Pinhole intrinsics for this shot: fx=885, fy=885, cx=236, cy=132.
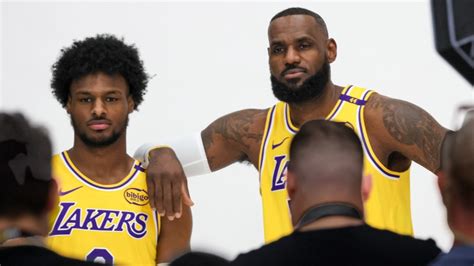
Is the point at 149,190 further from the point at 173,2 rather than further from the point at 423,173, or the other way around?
the point at 173,2

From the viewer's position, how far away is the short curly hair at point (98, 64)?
309cm

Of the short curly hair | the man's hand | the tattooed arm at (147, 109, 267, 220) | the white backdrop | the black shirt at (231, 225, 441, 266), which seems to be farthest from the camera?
the white backdrop

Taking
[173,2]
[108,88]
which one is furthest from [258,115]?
[173,2]

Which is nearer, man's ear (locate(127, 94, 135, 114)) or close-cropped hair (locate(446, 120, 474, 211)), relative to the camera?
close-cropped hair (locate(446, 120, 474, 211))

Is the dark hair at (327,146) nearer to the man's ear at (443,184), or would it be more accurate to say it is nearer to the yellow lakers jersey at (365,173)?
the man's ear at (443,184)

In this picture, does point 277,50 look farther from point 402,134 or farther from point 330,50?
point 402,134

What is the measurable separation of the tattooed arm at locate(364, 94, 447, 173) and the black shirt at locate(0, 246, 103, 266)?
4.88 feet

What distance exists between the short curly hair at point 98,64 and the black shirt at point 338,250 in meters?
1.53

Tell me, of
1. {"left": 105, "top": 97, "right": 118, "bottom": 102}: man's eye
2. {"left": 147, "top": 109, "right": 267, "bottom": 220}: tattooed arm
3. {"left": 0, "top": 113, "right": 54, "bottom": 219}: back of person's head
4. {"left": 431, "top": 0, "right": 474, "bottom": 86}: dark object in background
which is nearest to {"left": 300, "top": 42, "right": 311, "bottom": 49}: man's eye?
{"left": 147, "top": 109, "right": 267, "bottom": 220}: tattooed arm

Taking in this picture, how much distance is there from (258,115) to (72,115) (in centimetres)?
74

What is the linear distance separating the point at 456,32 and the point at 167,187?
1224mm

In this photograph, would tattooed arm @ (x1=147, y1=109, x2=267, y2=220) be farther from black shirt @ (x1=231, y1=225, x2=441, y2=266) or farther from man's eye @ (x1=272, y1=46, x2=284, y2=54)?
black shirt @ (x1=231, y1=225, x2=441, y2=266)

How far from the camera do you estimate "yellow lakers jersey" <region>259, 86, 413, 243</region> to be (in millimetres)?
3035

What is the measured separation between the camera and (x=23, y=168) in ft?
5.91
